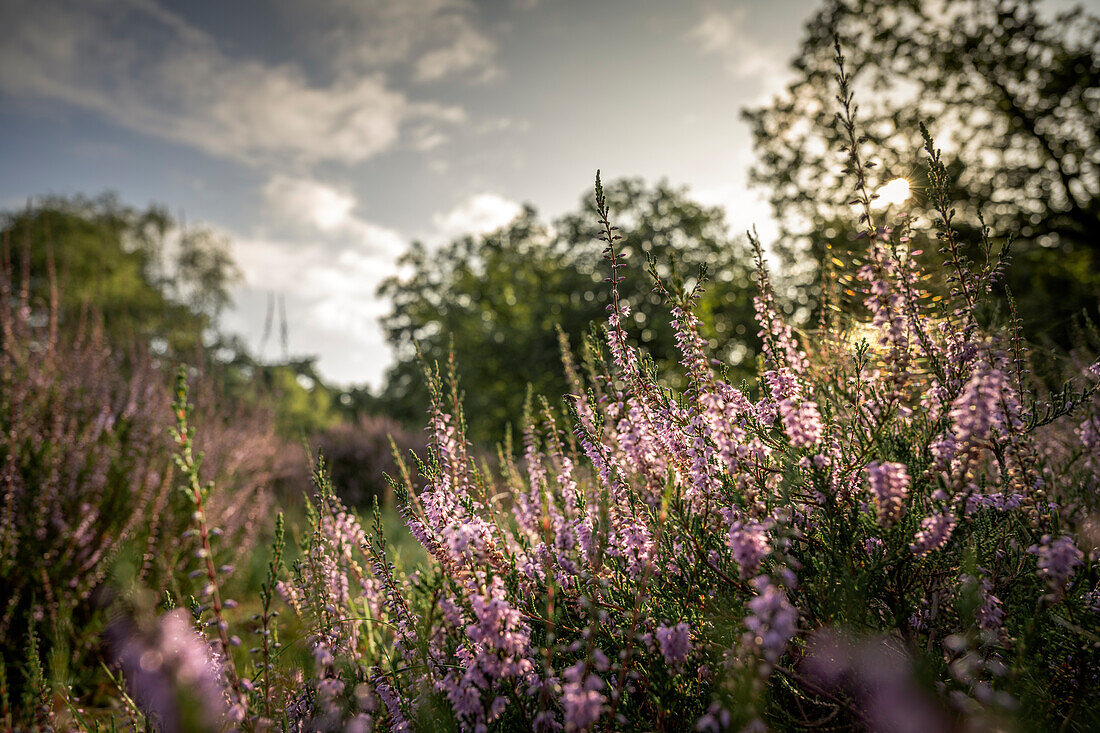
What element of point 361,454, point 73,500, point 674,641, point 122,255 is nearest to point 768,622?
point 674,641

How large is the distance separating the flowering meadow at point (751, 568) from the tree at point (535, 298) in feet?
47.3

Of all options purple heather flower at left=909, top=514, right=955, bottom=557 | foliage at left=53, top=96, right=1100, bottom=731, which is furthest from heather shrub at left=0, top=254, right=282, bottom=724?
purple heather flower at left=909, top=514, right=955, bottom=557

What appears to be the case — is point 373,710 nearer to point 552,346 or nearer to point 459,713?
point 459,713

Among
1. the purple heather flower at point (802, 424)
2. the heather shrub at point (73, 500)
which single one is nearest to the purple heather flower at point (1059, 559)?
the purple heather flower at point (802, 424)

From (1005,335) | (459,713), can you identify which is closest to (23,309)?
(459,713)

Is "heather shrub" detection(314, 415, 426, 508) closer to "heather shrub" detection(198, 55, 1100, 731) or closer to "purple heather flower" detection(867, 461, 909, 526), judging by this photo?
"heather shrub" detection(198, 55, 1100, 731)

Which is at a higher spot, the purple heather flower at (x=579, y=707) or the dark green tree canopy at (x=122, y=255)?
the dark green tree canopy at (x=122, y=255)

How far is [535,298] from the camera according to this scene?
80.6 ft

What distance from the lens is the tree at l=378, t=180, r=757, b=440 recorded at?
20094 millimetres

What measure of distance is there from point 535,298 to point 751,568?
23.4 metres

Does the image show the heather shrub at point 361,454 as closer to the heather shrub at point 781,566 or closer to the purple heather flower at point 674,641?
the heather shrub at point 781,566

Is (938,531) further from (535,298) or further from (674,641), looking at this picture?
(535,298)

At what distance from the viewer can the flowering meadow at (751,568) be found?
1.51 metres

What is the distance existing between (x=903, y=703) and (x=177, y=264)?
3886cm
